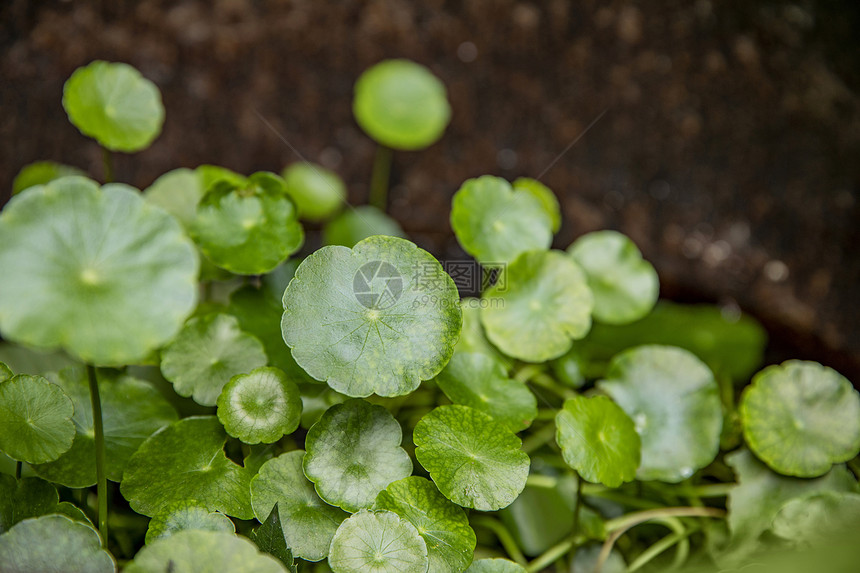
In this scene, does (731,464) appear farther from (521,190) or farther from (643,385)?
(521,190)

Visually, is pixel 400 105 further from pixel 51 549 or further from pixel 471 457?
pixel 51 549

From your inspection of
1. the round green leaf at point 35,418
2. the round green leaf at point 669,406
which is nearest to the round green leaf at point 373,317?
the round green leaf at point 35,418

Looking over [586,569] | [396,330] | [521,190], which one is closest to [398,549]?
[396,330]

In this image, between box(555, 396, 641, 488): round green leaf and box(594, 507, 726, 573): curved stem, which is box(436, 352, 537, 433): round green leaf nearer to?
box(555, 396, 641, 488): round green leaf

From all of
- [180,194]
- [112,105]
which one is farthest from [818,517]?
[112,105]

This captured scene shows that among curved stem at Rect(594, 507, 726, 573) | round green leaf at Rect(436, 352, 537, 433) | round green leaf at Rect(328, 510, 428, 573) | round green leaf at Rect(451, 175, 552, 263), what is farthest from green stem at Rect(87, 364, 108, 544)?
curved stem at Rect(594, 507, 726, 573)
